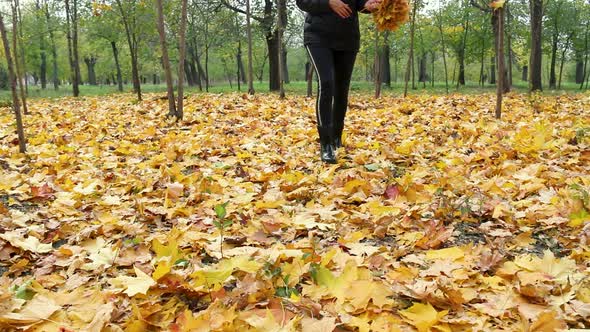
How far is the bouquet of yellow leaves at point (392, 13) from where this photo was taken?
3.62 meters

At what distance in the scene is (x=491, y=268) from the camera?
170 centimetres

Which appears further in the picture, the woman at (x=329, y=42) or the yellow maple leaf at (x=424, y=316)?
the woman at (x=329, y=42)

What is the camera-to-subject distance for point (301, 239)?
2.13 meters

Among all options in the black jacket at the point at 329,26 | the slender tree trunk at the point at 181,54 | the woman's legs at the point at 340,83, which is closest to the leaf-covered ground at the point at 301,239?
the woman's legs at the point at 340,83

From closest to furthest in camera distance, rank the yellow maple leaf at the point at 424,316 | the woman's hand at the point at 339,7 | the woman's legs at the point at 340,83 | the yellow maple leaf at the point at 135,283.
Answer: the yellow maple leaf at the point at 424,316
the yellow maple leaf at the point at 135,283
the woman's hand at the point at 339,7
the woman's legs at the point at 340,83

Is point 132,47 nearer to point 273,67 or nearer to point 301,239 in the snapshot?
point 273,67

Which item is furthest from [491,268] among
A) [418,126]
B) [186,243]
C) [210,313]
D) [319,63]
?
[418,126]

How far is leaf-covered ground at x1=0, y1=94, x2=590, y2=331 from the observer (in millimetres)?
1381

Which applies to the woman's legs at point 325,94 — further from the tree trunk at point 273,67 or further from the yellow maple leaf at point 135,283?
the tree trunk at point 273,67

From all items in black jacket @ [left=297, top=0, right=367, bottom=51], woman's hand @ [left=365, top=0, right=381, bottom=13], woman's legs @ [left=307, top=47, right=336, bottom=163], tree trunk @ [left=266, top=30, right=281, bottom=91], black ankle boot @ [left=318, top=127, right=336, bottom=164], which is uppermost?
tree trunk @ [left=266, top=30, right=281, bottom=91]

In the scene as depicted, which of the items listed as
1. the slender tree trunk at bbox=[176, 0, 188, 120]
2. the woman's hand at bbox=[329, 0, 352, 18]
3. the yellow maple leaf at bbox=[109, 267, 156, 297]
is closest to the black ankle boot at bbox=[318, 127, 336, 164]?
the woman's hand at bbox=[329, 0, 352, 18]

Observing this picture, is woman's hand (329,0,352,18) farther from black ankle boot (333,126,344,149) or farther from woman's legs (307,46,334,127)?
black ankle boot (333,126,344,149)

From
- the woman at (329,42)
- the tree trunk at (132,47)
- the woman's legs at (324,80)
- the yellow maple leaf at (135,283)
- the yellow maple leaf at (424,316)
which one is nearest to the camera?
the yellow maple leaf at (424,316)

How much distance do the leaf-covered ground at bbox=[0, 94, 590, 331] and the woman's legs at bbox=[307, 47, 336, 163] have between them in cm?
15
